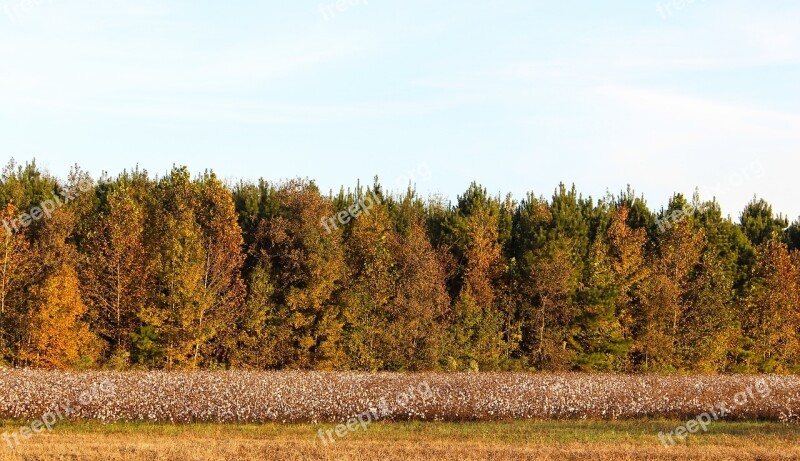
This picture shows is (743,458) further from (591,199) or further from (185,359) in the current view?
(591,199)

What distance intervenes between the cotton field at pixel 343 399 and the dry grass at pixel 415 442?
3.71ft

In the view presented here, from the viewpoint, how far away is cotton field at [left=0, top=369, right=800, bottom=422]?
26797 millimetres

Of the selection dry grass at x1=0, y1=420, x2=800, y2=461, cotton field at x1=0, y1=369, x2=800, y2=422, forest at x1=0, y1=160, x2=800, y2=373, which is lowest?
dry grass at x1=0, y1=420, x2=800, y2=461

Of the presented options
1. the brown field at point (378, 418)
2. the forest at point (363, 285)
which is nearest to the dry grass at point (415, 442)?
the brown field at point (378, 418)

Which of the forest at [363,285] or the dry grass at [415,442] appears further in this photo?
the forest at [363,285]

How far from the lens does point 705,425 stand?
87.8ft

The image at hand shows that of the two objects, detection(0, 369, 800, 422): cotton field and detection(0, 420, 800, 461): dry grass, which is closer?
detection(0, 420, 800, 461): dry grass

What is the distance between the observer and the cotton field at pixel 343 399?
26.8 meters

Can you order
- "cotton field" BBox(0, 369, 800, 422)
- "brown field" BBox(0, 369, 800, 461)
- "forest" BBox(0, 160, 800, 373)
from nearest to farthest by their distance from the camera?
"brown field" BBox(0, 369, 800, 461)
"cotton field" BBox(0, 369, 800, 422)
"forest" BBox(0, 160, 800, 373)

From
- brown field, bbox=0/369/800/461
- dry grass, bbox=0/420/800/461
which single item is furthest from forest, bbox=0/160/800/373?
dry grass, bbox=0/420/800/461

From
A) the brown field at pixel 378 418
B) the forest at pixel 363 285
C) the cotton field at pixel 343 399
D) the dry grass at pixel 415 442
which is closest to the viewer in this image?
the dry grass at pixel 415 442

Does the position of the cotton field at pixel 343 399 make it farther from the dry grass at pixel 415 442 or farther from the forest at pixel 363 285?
the forest at pixel 363 285

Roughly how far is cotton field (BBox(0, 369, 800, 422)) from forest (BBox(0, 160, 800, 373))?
15468 millimetres

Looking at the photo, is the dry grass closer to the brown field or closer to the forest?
the brown field
